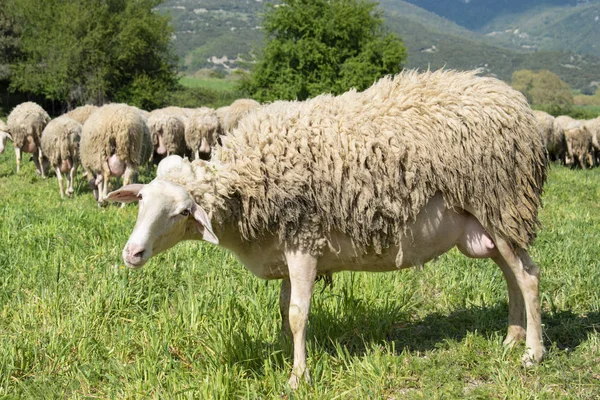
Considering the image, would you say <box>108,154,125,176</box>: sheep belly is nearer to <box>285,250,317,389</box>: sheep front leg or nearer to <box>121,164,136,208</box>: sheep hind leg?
<box>121,164,136,208</box>: sheep hind leg

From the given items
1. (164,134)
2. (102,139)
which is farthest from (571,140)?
A: (102,139)

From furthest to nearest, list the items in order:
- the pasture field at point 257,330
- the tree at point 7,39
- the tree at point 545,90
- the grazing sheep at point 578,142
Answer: the tree at point 545,90, the tree at point 7,39, the grazing sheep at point 578,142, the pasture field at point 257,330

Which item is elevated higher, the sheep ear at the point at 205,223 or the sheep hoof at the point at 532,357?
the sheep ear at the point at 205,223

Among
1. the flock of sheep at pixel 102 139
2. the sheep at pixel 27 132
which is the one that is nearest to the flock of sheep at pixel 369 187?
→ the flock of sheep at pixel 102 139

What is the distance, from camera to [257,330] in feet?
11.5

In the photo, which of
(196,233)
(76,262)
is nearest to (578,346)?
(196,233)

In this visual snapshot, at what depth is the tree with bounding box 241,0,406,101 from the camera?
33031 mm

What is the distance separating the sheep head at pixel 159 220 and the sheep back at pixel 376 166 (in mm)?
153

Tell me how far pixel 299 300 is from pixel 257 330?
2.35 feet

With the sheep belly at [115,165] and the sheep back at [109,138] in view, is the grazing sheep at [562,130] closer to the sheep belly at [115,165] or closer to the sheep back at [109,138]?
the sheep back at [109,138]

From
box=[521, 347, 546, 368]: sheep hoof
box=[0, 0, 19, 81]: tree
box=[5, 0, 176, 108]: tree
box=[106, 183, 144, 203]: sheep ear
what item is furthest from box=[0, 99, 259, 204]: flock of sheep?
box=[0, 0, 19, 81]: tree

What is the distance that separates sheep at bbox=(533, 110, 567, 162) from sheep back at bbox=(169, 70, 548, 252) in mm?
16194

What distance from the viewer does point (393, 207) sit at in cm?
293

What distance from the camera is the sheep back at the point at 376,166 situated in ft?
9.44
